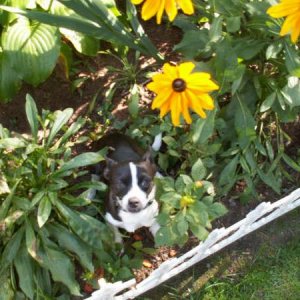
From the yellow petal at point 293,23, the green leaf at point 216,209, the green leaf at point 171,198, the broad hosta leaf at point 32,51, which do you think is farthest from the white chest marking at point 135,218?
the yellow petal at point 293,23

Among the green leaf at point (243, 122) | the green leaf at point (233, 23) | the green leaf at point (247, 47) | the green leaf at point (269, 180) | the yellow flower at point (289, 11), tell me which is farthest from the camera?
the green leaf at point (269, 180)

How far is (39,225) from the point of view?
8.20 feet

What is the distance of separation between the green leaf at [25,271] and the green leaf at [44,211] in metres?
0.25

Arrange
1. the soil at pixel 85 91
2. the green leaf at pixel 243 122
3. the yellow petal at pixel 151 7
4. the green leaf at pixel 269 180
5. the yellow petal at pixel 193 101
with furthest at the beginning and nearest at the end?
the soil at pixel 85 91
the green leaf at pixel 269 180
the green leaf at pixel 243 122
the yellow petal at pixel 193 101
the yellow petal at pixel 151 7

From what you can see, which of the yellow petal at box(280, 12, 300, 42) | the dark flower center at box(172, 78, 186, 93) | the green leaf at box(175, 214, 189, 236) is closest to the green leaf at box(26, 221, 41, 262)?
the green leaf at box(175, 214, 189, 236)

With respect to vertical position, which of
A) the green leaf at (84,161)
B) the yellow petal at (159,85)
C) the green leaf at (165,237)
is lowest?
the green leaf at (165,237)

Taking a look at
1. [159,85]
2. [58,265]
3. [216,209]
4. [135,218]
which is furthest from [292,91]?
[58,265]

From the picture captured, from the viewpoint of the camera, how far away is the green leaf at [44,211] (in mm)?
2483

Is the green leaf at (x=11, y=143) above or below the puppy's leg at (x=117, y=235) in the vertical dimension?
above

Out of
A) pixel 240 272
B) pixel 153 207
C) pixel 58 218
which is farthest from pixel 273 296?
pixel 58 218

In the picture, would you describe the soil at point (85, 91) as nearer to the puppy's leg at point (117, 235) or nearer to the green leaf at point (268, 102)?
the green leaf at point (268, 102)

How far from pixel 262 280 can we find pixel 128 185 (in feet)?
A: 3.65

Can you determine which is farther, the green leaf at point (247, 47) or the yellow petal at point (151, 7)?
the green leaf at point (247, 47)

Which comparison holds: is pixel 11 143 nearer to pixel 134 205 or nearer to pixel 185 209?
pixel 134 205
